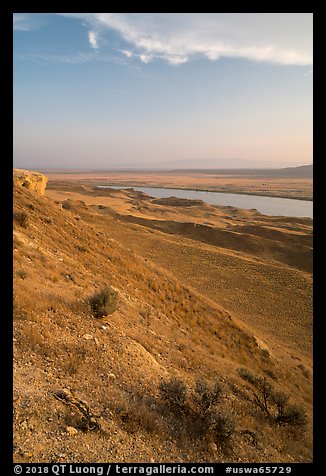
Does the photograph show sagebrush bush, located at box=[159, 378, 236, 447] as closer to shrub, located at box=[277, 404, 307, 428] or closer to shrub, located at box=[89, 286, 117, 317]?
shrub, located at box=[277, 404, 307, 428]

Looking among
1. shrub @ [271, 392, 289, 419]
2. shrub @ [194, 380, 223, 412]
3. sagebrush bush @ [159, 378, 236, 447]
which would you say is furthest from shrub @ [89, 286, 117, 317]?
shrub @ [271, 392, 289, 419]

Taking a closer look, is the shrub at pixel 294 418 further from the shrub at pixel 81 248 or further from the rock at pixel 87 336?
the shrub at pixel 81 248

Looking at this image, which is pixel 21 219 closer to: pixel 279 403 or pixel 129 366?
pixel 129 366

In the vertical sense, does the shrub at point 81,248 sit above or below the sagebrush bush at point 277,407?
above

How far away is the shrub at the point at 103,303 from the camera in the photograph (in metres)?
6.81

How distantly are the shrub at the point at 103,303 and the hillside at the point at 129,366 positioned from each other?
0.43 feet

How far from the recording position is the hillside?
3.79 meters

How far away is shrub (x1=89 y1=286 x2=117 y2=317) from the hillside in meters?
0.13

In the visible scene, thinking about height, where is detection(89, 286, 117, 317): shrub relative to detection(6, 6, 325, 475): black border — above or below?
below
